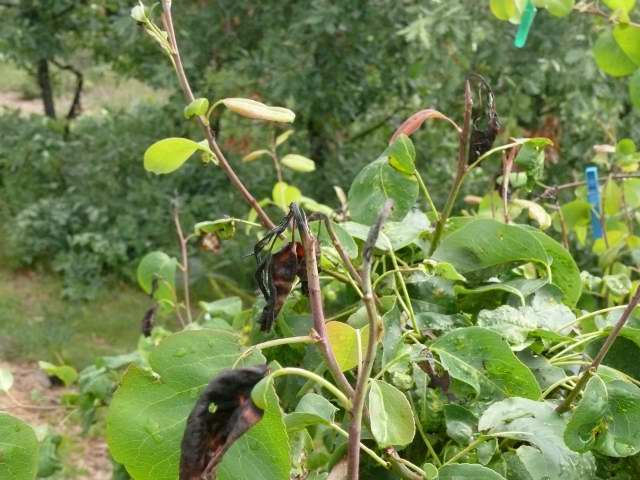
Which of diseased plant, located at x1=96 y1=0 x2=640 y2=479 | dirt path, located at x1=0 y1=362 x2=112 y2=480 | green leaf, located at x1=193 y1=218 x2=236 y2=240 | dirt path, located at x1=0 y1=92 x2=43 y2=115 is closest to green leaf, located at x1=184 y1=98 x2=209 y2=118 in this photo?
diseased plant, located at x1=96 y1=0 x2=640 y2=479

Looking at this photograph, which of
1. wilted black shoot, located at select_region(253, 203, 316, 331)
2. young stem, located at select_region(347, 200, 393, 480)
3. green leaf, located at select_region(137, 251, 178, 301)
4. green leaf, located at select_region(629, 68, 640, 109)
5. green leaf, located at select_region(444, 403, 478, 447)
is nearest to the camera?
young stem, located at select_region(347, 200, 393, 480)

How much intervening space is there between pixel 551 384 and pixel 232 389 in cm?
38

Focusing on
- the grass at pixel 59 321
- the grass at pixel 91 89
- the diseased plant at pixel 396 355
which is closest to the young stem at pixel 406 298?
the diseased plant at pixel 396 355

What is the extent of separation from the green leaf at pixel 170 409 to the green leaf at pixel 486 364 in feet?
0.57

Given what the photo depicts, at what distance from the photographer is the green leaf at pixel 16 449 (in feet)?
1.95

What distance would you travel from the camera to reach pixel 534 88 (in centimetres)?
342

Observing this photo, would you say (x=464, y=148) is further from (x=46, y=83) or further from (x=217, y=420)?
(x=46, y=83)

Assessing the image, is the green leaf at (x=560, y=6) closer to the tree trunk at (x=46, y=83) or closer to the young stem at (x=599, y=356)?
the young stem at (x=599, y=356)

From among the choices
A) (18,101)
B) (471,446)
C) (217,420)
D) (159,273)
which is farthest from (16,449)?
(18,101)

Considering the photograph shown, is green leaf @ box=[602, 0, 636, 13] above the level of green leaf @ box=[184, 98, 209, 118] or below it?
above

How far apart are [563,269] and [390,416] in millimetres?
366

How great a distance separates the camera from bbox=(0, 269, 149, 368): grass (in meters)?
3.89

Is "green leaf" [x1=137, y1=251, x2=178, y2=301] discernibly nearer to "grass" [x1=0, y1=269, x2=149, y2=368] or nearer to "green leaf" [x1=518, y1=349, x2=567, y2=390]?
"green leaf" [x1=518, y1=349, x2=567, y2=390]

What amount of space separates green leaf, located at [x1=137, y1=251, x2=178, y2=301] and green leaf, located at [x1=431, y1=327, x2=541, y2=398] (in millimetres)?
690
